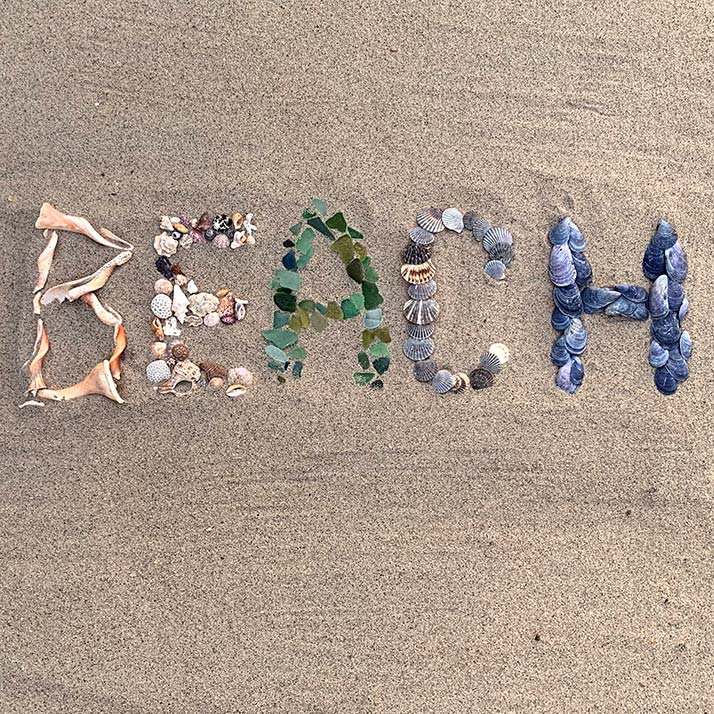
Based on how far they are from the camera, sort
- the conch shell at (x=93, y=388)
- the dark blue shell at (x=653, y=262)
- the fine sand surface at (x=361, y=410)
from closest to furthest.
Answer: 1. the conch shell at (x=93, y=388)
2. the fine sand surface at (x=361, y=410)
3. the dark blue shell at (x=653, y=262)

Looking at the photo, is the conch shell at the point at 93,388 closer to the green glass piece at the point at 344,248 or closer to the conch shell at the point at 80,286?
the conch shell at the point at 80,286

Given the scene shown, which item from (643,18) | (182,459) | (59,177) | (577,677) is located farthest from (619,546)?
(59,177)

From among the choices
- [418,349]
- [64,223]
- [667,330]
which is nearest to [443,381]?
[418,349]

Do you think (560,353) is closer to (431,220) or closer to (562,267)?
(562,267)

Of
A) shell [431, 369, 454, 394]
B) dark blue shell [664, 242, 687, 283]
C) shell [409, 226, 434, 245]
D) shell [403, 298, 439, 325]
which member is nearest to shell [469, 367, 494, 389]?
shell [431, 369, 454, 394]

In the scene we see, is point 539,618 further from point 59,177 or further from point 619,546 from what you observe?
point 59,177

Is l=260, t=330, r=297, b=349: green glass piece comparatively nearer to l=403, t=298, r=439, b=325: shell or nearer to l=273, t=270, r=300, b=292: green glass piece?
l=273, t=270, r=300, b=292: green glass piece

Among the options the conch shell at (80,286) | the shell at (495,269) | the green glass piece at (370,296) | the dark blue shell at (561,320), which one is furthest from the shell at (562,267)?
the conch shell at (80,286)
